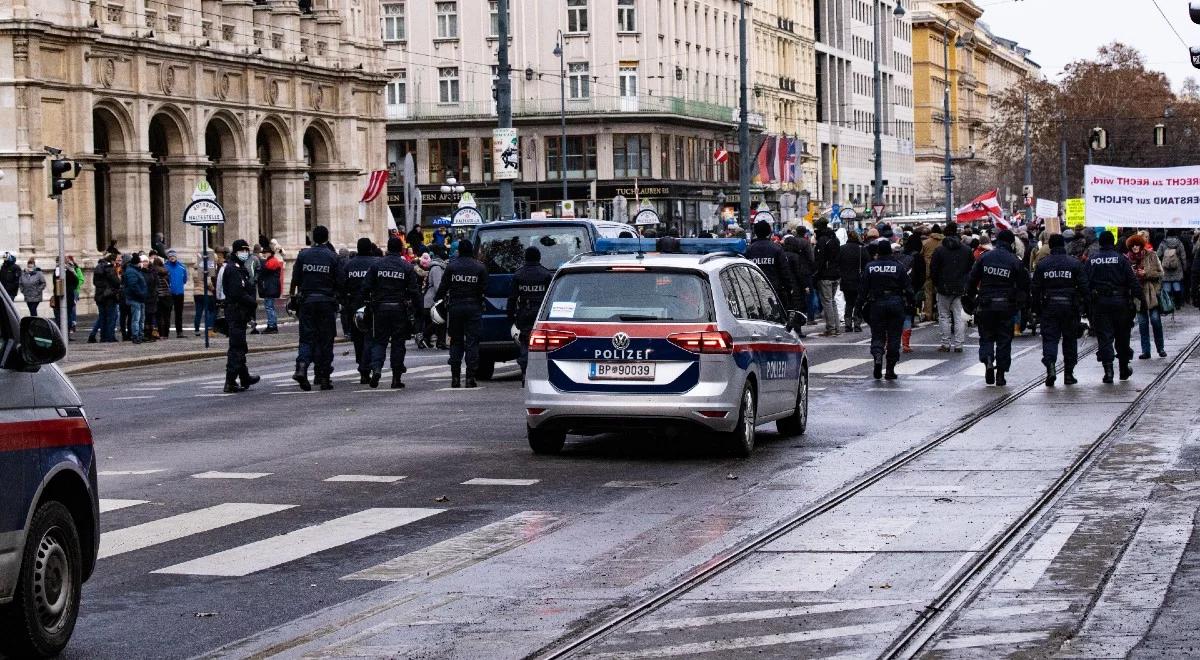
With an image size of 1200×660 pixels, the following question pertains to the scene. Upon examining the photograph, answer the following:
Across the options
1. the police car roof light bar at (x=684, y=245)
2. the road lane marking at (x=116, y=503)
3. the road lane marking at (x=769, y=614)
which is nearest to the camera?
the road lane marking at (x=769, y=614)

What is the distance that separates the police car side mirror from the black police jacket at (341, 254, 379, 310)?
15850mm

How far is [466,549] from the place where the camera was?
37.4ft

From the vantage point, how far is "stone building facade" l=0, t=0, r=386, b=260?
160 feet

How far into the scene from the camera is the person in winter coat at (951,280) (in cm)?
2980

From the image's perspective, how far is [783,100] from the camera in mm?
118375

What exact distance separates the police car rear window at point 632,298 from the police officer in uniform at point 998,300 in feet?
27.3

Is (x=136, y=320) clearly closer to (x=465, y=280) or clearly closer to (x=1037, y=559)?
(x=465, y=280)

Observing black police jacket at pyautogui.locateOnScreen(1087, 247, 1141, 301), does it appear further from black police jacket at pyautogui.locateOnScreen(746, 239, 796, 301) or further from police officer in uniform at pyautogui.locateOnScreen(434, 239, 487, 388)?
police officer in uniform at pyautogui.locateOnScreen(434, 239, 487, 388)

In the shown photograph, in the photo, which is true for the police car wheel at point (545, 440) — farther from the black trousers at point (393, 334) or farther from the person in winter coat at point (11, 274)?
the person in winter coat at point (11, 274)

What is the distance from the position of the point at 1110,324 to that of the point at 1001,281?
1673mm

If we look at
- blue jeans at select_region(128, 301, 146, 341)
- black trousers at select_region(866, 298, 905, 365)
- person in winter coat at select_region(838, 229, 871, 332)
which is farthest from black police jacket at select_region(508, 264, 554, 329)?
blue jeans at select_region(128, 301, 146, 341)

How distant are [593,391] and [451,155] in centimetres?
8093

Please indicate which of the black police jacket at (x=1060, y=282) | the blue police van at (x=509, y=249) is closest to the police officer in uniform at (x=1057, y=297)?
the black police jacket at (x=1060, y=282)

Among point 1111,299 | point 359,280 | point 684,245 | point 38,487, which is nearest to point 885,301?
point 1111,299
